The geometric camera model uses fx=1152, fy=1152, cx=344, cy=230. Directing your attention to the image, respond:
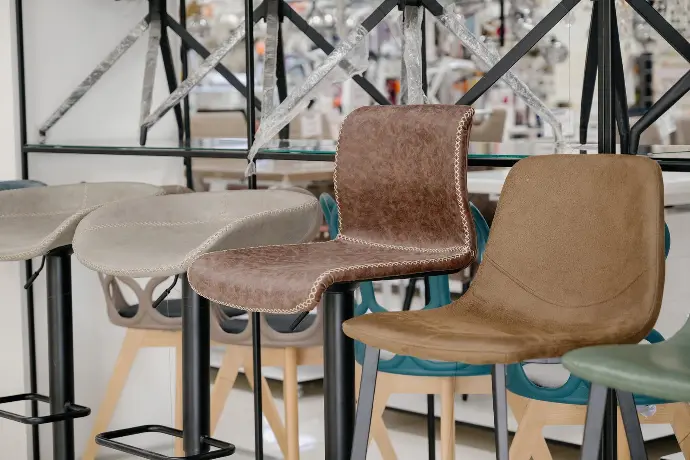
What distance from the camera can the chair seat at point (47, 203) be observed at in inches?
125

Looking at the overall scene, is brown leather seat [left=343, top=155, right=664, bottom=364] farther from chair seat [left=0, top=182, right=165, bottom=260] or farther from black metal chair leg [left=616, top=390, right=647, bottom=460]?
chair seat [left=0, top=182, right=165, bottom=260]

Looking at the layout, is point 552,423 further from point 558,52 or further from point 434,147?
point 558,52

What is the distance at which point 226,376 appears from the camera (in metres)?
3.47

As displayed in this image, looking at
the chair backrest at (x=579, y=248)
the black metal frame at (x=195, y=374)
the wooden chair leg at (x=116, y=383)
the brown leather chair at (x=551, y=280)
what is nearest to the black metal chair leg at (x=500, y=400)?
the brown leather chair at (x=551, y=280)

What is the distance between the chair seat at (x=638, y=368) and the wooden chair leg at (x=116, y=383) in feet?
6.78

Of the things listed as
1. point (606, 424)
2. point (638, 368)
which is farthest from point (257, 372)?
point (638, 368)

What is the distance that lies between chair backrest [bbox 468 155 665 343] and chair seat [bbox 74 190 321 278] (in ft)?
1.75

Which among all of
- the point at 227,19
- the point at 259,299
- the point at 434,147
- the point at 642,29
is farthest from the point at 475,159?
the point at 227,19

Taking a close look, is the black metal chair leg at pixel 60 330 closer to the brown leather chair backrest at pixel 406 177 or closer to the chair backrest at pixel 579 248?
the brown leather chair backrest at pixel 406 177

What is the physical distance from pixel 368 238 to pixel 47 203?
3.93ft

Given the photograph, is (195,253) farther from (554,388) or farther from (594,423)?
(594,423)

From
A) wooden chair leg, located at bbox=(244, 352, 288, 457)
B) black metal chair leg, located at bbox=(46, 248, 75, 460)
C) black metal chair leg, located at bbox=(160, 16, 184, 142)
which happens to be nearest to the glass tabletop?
black metal chair leg, located at bbox=(160, 16, 184, 142)

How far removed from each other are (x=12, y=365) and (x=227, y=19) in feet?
4.67

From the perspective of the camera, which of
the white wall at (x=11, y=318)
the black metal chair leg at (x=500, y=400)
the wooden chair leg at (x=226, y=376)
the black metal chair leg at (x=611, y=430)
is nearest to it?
the black metal chair leg at (x=500, y=400)
